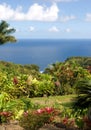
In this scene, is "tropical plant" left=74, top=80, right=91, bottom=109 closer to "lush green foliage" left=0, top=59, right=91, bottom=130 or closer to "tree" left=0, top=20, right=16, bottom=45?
"lush green foliage" left=0, top=59, right=91, bottom=130

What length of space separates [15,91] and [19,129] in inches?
308

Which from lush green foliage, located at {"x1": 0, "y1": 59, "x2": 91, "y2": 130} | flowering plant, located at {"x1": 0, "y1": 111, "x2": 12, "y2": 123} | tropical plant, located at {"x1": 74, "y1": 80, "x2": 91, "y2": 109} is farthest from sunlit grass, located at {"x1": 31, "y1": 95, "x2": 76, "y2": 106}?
tropical plant, located at {"x1": 74, "y1": 80, "x2": 91, "y2": 109}

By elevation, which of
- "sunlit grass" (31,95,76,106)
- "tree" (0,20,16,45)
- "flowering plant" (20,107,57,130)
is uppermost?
"tree" (0,20,16,45)

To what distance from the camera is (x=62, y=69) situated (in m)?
19.2

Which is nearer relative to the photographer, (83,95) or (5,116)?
(83,95)

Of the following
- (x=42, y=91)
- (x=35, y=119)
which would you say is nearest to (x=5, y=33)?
(x=42, y=91)

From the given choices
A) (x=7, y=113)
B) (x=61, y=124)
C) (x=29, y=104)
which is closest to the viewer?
(x=61, y=124)

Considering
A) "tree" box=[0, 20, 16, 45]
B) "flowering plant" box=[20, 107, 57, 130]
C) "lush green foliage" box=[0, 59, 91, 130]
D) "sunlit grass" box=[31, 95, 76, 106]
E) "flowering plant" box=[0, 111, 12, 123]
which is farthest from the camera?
"tree" box=[0, 20, 16, 45]

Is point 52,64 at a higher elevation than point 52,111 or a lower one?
higher

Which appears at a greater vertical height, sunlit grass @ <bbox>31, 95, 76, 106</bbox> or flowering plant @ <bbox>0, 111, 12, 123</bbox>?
sunlit grass @ <bbox>31, 95, 76, 106</bbox>

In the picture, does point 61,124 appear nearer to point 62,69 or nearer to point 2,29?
point 62,69

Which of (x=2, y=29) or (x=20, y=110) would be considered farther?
(x=2, y=29)

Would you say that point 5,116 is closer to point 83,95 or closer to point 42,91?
point 83,95

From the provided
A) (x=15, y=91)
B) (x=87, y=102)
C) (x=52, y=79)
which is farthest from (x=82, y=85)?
(x=52, y=79)
